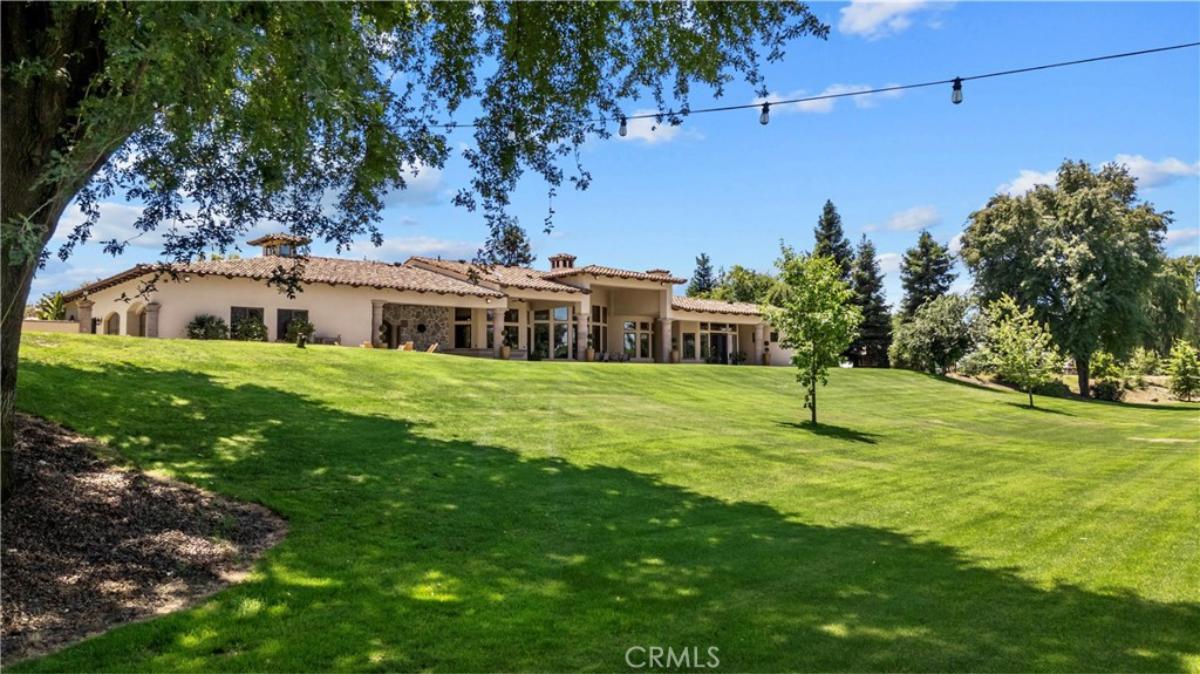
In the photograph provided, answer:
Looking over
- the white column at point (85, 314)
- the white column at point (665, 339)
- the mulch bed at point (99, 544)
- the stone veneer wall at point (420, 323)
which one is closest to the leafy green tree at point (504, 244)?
the mulch bed at point (99, 544)

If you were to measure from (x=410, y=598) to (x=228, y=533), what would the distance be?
238 cm

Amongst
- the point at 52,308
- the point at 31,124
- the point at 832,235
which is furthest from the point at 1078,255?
the point at 52,308

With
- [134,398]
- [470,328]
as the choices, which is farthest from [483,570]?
[470,328]

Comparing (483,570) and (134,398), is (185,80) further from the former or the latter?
(134,398)

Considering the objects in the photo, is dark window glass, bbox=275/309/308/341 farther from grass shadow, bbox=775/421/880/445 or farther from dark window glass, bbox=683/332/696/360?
dark window glass, bbox=683/332/696/360

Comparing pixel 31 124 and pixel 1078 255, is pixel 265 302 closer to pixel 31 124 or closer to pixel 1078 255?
pixel 31 124

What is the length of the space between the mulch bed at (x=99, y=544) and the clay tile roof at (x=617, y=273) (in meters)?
30.5

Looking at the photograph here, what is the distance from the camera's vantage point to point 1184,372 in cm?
4512

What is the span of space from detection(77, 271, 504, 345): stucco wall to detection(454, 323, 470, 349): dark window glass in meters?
2.26

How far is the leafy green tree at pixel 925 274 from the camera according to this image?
5262 centimetres

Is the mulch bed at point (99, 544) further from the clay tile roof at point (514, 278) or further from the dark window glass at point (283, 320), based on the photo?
the clay tile roof at point (514, 278)

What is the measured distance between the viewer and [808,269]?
19641 mm
